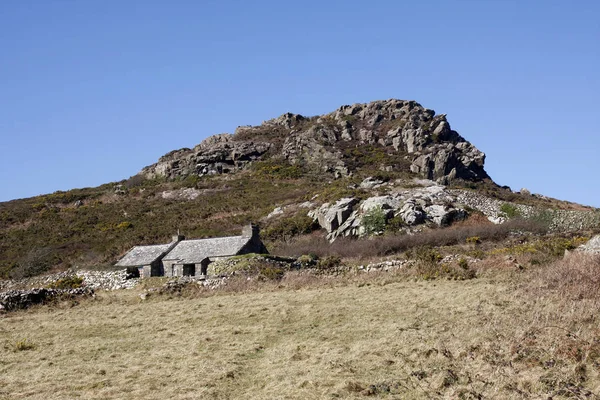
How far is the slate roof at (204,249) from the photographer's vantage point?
134ft

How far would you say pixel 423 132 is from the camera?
3944 inches

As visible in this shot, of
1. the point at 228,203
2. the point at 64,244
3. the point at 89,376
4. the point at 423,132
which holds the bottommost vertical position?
the point at 89,376

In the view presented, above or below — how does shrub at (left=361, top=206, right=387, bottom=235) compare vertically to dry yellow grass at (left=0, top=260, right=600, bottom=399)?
above

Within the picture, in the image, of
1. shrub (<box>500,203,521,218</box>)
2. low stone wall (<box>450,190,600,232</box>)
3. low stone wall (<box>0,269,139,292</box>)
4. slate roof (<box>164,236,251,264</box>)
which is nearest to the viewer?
low stone wall (<box>0,269,139,292</box>)

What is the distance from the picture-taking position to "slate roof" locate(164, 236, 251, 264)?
4078 cm

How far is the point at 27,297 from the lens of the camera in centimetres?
2880

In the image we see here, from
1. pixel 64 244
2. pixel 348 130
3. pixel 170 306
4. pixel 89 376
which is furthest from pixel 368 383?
pixel 348 130

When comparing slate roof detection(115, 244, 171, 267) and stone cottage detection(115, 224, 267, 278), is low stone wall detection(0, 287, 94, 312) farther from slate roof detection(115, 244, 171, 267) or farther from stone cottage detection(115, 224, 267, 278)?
slate roof detection(115, 244, 171, 267)

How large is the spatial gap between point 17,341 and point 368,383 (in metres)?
14.3

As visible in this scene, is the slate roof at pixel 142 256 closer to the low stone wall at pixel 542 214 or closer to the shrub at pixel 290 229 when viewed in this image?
the shrub at pixel 290 229

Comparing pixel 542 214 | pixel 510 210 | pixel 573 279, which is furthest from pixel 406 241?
pixel 573 279

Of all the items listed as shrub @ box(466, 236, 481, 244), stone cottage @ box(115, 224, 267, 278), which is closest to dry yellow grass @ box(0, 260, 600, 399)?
stone cottage @ box(115, 224, 267, 278)

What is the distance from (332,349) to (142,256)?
1264 inches

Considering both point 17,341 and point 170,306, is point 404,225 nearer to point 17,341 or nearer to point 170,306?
point 170,306
